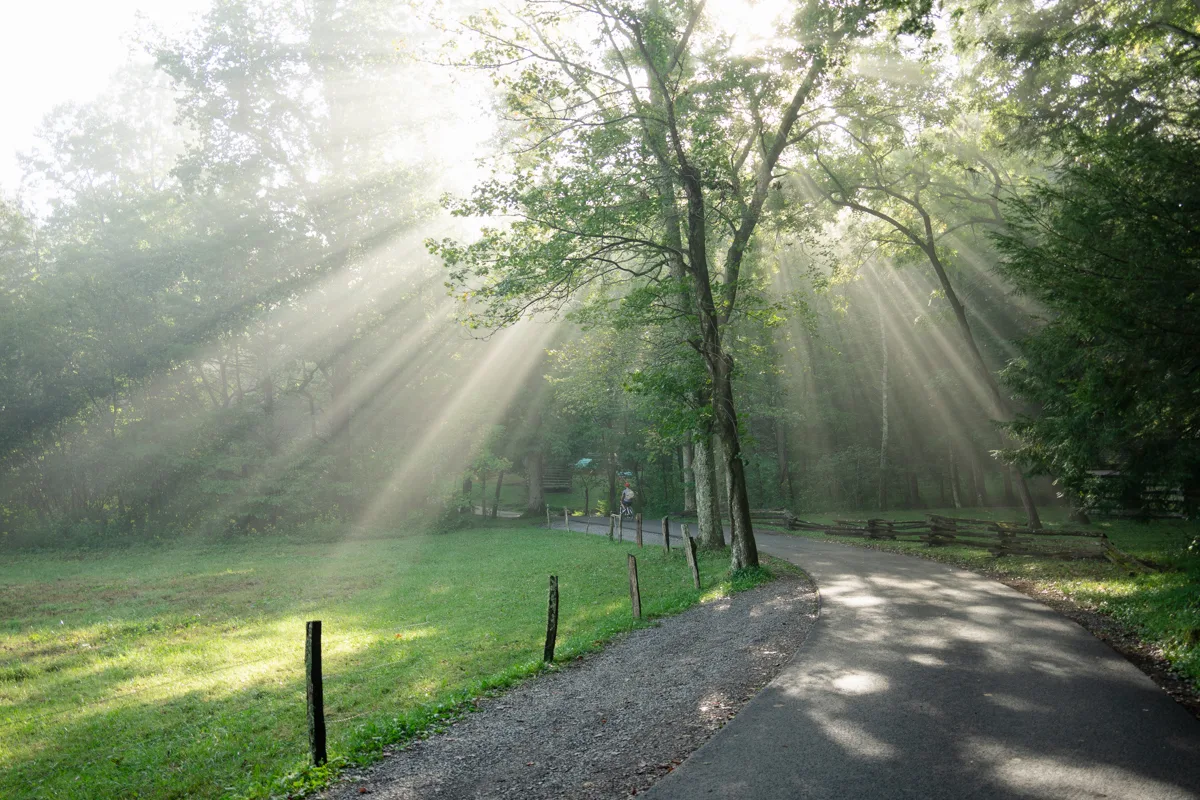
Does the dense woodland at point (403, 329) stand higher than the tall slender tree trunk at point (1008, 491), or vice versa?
the dense woodland at point (403, 329)

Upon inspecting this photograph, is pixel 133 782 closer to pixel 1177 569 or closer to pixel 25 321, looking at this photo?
pixel 1177 569

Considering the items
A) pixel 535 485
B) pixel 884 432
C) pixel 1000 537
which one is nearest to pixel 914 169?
pixel 1000 537

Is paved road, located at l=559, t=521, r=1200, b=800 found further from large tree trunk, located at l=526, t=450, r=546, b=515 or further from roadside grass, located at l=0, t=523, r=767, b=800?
large tree trunk, located at l=526, t=450, r=546, b=515

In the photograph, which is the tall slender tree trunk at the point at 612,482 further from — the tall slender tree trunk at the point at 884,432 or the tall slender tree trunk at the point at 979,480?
the tall slender tree trunk at the point at 979,480

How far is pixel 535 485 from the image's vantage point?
43.5 meters

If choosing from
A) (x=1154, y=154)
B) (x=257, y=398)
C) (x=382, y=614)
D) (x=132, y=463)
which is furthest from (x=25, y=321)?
(x=1154, y=154)

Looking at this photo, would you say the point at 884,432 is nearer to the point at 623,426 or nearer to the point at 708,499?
the point at 623,426

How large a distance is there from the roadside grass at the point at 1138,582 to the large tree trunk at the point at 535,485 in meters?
23.3

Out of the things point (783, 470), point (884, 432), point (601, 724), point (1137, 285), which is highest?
point (1137, 285)

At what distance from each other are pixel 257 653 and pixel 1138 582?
569 inches

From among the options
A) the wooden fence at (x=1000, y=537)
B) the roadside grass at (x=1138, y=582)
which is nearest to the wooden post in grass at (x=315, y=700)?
the roadside grass at (x=1138, y=582)

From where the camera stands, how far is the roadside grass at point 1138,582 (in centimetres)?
865

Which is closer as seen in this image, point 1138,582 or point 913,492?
point 1138,582

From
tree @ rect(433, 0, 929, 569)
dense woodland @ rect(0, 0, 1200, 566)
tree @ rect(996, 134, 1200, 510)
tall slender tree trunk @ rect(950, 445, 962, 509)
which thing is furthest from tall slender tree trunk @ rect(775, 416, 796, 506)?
tree @ rect(996, 134, 1200, 510)
